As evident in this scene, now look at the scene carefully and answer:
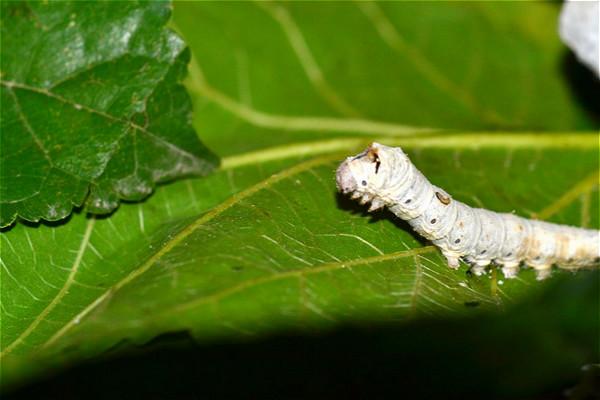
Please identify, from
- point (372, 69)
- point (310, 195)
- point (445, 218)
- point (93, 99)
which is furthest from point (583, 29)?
point (93, 99)

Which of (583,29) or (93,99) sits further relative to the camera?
(583,29)

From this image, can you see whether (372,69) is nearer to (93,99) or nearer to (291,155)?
(291,155)

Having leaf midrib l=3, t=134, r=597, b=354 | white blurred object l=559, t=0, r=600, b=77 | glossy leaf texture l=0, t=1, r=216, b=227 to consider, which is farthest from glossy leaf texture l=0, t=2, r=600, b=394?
white blurred object l=559, t=0, r=600, b=77

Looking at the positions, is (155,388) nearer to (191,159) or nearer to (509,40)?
(191,159)

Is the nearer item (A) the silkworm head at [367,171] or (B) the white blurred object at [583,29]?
(A) the silkworm head at [367,171]

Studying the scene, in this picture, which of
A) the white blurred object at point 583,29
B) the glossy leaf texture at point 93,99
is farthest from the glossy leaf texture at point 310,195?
the white blurred object at point 583,29

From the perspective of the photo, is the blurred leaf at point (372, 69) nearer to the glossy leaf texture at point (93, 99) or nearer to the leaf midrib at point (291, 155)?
the leaf midrib at point (291, 155)

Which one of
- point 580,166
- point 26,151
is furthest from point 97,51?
point 580,166
